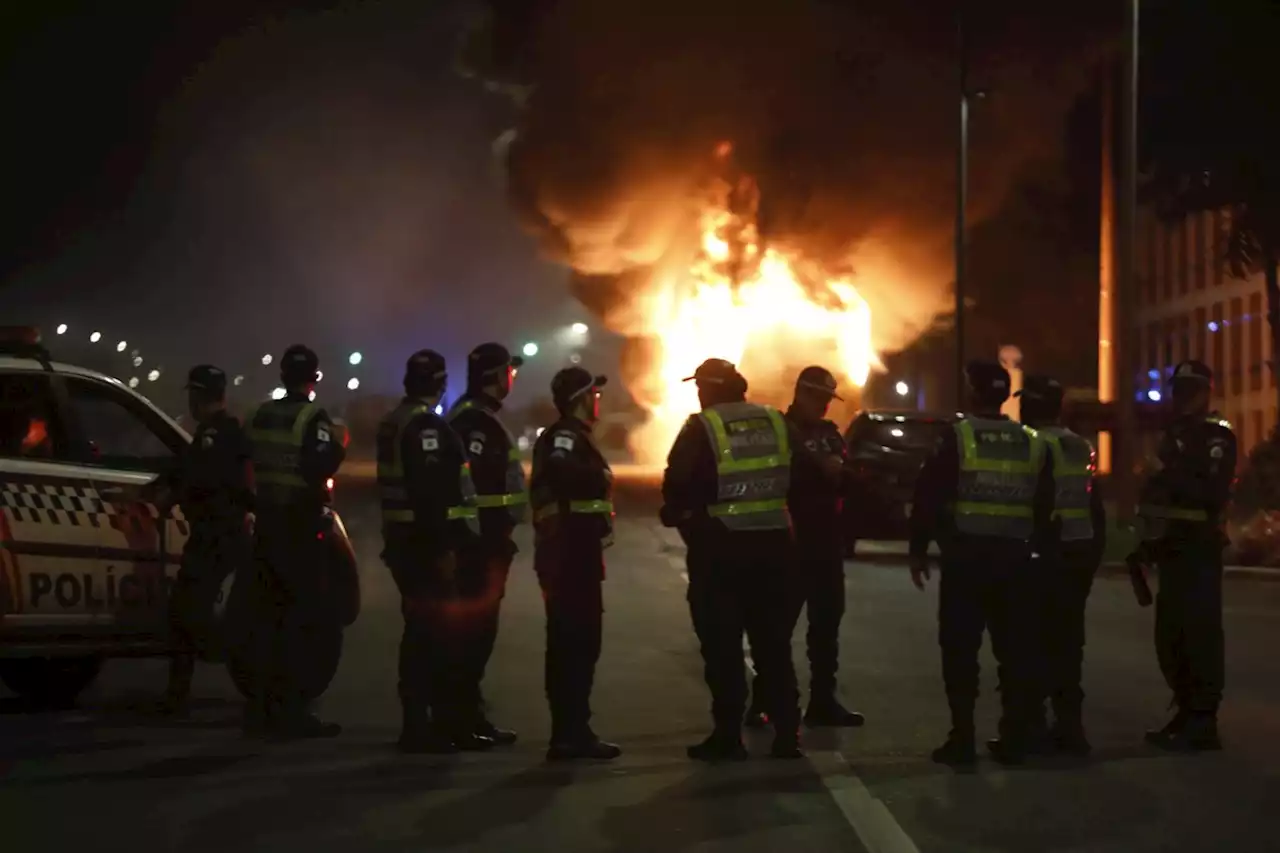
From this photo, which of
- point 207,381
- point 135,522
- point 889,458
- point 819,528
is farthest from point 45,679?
point 889,458

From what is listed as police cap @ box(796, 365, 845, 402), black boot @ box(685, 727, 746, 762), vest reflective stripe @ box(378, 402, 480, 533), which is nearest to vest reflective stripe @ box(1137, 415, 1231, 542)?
police cap @ box(796, 365, 845, 402)

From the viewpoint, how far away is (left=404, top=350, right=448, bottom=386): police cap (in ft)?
23.4

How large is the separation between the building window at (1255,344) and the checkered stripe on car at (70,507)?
34.8 metres

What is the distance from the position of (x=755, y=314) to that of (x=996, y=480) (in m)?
28.8

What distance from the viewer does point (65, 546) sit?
7.32 meters

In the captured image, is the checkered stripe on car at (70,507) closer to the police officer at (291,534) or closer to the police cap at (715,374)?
the police officer at (291,534)

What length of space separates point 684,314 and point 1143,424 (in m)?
17.6

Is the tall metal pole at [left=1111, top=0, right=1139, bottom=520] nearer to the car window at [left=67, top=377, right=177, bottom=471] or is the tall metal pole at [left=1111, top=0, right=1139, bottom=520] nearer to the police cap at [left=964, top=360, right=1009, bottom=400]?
the police cap at [left=964, top=360, right=1009, bottom=400]

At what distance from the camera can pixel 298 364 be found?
744cm

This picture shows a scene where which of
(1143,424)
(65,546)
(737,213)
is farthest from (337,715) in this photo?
(737,213)

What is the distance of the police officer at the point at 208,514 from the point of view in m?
7.47

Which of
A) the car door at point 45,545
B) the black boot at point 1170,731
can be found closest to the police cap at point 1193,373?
the black boot at point 1170,731

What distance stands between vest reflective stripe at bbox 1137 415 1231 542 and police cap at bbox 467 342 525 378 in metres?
3.11

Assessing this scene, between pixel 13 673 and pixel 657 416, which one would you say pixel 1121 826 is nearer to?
pixel 13 673
